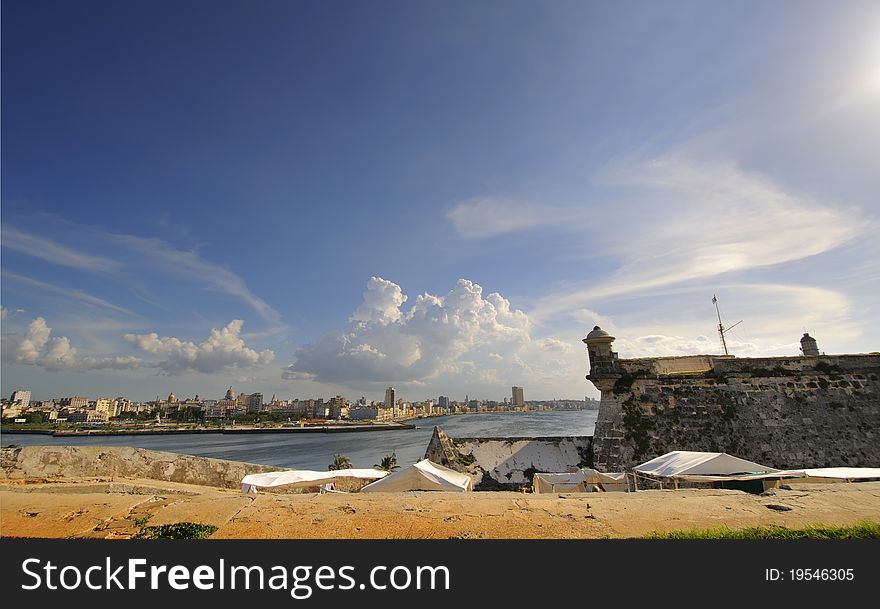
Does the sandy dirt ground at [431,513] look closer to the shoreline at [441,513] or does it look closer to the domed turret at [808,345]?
the shoreline at [441,513]

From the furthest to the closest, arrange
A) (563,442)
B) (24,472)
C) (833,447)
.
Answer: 1. (563,442)
2. (833,447)
3. (24,472)

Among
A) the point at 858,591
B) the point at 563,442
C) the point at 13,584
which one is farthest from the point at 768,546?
the point at 563,442

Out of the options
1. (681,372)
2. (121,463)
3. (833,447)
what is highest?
(681,372)

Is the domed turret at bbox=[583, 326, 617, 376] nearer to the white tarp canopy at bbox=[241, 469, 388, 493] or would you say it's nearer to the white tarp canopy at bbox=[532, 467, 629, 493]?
the white tarp canopy at bbox=[532, 467, 629, 493]

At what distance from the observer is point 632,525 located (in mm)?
4086

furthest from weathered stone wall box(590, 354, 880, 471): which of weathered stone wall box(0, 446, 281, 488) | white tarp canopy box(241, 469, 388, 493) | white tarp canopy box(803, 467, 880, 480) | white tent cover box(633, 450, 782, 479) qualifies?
weathered stone wall box(0, 446, 281, 488)

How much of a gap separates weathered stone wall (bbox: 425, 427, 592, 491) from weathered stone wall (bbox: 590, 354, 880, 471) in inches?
40.6

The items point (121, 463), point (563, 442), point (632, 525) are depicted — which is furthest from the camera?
point (563, 442)

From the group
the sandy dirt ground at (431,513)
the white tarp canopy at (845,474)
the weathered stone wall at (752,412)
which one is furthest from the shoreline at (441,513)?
the weathered stone wall at (752,412)

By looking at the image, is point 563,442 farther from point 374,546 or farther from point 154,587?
point 154,587

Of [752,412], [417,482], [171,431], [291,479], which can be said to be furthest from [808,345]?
[171,431]

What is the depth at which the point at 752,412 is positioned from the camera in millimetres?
14594

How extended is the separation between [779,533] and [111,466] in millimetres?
15197

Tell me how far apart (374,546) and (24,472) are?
12.2 meters
